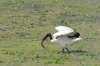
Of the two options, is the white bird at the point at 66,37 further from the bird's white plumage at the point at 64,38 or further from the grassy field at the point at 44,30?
the grassy field at the point at 44,30

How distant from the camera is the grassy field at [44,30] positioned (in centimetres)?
1189

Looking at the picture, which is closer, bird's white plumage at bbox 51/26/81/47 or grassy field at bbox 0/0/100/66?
grassy field at bbox 0/0/100/66

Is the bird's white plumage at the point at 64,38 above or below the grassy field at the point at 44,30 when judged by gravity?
above

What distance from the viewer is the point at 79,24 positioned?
1773 centimetres

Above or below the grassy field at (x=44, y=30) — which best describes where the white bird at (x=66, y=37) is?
above

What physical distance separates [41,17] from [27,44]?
538cm

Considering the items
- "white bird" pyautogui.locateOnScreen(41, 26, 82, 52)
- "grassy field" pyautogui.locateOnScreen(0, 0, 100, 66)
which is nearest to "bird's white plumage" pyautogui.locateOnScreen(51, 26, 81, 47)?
"white bird" pyautogui.locateOnScreen(41, 26, 82, 52)

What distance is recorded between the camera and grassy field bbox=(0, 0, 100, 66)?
39.0ft

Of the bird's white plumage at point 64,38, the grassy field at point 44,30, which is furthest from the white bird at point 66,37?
the grassy field at point 44,30

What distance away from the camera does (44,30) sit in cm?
1641

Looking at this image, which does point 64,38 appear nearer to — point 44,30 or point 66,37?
point 66,37

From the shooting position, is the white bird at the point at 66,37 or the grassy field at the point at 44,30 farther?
the white bird at the point at 66,37

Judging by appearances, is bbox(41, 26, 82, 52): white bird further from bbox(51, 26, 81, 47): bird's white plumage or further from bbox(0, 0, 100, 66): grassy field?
bbox(0, 0, 100, 66): grassy field

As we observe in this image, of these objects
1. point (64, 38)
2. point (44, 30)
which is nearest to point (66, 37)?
point (64, 38)
